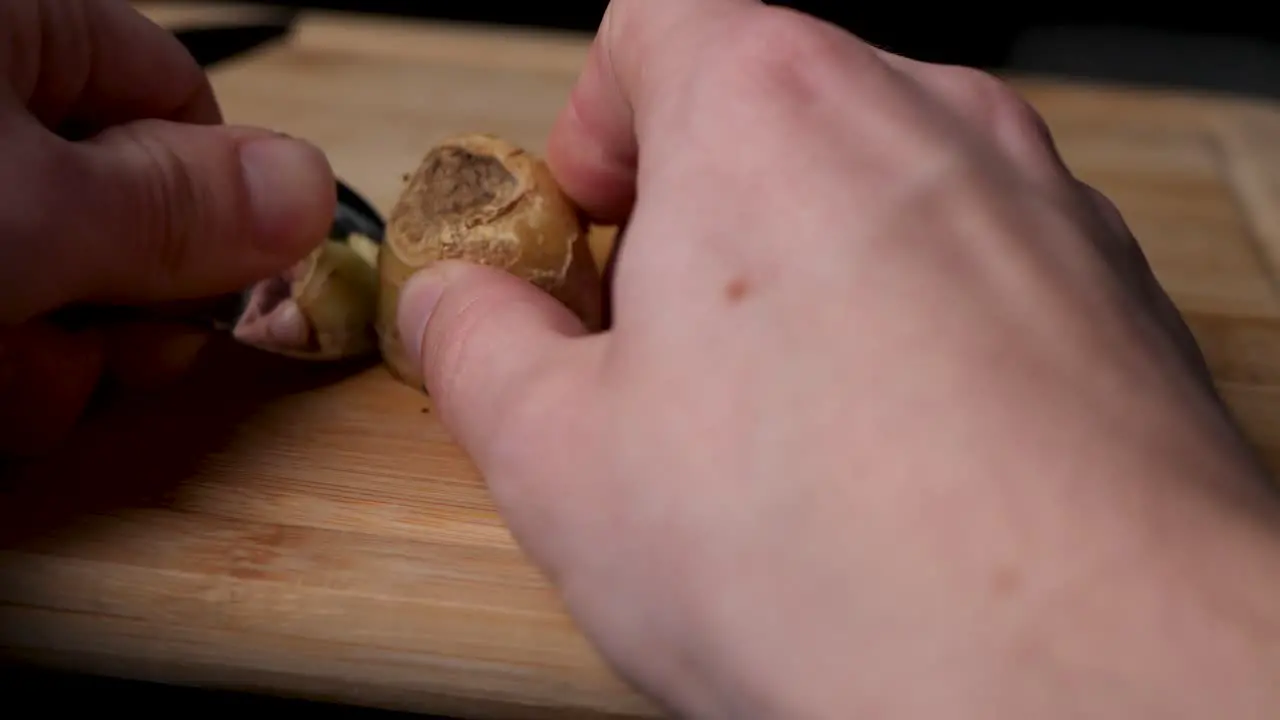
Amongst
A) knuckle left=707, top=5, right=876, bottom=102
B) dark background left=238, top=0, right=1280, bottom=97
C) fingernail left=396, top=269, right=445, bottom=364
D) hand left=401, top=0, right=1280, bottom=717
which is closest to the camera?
hand left=401, top=0, right=1280, bottom=717

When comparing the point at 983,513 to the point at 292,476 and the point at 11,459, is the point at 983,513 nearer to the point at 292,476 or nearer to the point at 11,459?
the point at 292,476

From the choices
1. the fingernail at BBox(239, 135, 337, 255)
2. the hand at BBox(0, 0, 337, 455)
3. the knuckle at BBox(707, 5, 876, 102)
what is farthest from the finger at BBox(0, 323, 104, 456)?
the knuckle at BBox(707, 5, 876, 102)

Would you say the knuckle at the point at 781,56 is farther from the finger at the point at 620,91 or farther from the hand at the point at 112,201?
the hand at the point at 112,201

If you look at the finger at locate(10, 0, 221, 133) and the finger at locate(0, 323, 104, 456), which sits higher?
the finger at locate(10, 0, 221, 133)

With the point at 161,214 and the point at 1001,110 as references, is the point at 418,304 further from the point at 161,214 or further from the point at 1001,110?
the point at 1001,110

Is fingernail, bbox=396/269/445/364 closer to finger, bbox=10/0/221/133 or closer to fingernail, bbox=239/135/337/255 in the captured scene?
fingernail, bbox=239/135/337/255

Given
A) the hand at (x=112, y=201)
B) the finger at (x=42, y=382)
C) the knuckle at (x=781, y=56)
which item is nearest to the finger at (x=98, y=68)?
the hand at (x=112, y=201)

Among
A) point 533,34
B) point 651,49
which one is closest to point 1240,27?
point 533,34

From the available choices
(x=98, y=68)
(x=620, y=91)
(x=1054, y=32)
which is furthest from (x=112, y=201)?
(x=1054, y=32)
